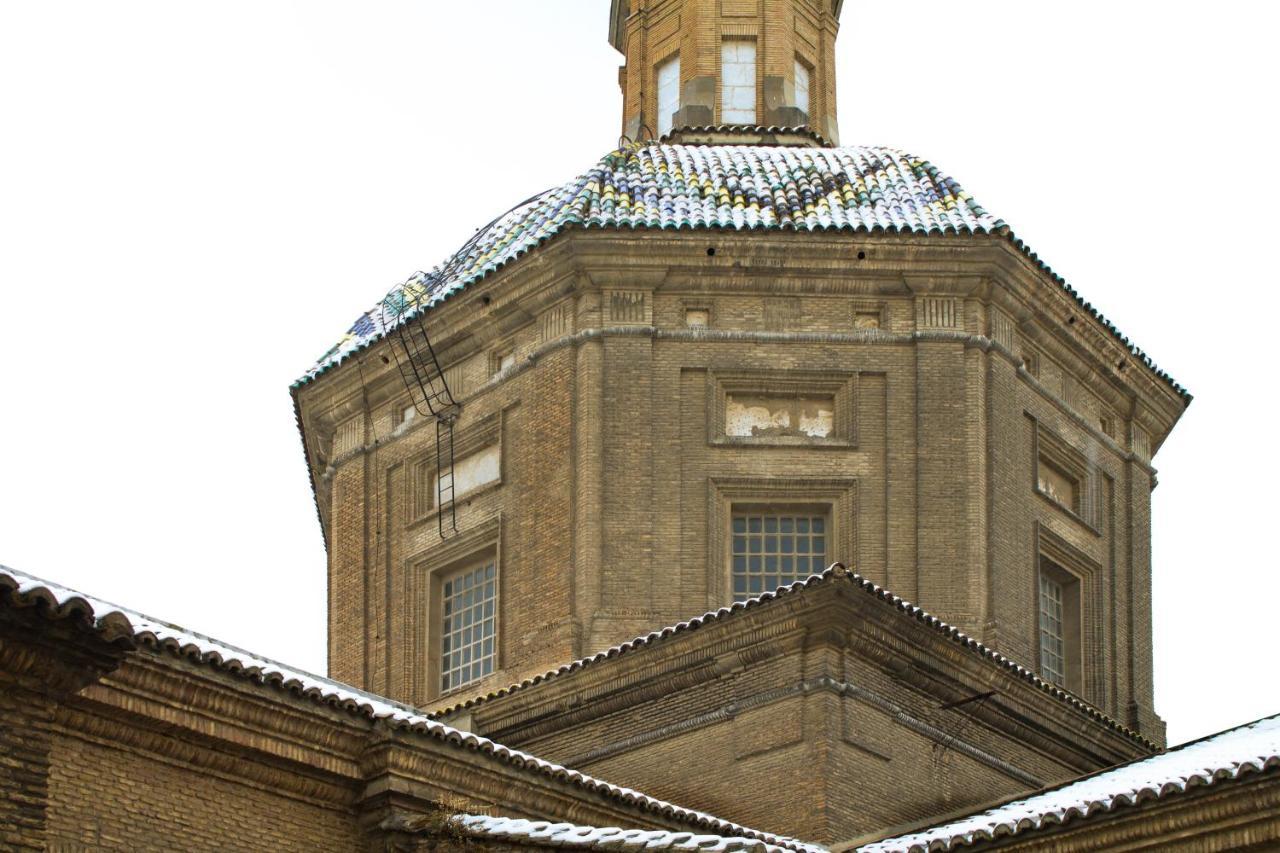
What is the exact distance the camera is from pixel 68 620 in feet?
40.1

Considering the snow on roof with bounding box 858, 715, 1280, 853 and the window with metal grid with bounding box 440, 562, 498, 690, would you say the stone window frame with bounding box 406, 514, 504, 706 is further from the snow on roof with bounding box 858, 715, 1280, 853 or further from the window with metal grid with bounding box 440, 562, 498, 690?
the snow on roof with bounding box 858, 715, 1280, 853

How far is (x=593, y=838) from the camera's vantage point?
44.8 feet

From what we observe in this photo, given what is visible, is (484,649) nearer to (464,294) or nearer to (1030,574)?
(464,294)

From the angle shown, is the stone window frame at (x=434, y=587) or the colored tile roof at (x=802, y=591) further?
the stone window frame at (x=434, y=587)

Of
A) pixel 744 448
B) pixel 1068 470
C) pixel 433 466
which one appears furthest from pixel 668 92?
pixel 1068 470

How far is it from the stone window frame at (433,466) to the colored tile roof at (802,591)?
225 centimetres

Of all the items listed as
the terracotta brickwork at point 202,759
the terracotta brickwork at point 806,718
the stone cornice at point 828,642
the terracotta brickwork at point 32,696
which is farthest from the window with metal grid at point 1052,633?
the terracotta brickwork at point 32,696

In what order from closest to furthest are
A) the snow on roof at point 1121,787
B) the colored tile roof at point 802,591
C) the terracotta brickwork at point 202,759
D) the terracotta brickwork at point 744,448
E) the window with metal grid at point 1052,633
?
the terracotta brickwork at point 202,759 → the snow on roof at point 1121,787 → the colored tile roof at point 802,591 → the terracotta brickwork at point 744,448 → the window with metal grid at point 1052,633

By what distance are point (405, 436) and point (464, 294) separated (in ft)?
5.25

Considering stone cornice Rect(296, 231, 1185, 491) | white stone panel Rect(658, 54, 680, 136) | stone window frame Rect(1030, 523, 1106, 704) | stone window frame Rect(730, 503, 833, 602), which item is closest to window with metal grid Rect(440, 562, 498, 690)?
stone window frame Rect(730, 503, 833, 602)

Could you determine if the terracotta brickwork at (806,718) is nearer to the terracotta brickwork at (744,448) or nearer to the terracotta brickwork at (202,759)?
the terracotta brickwork at (744,448)

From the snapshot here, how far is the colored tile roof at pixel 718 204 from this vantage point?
2045cm

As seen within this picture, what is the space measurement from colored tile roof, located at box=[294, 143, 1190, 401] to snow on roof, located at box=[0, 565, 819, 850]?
247 inches

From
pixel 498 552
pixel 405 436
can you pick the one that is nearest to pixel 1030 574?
pixel 498 552
